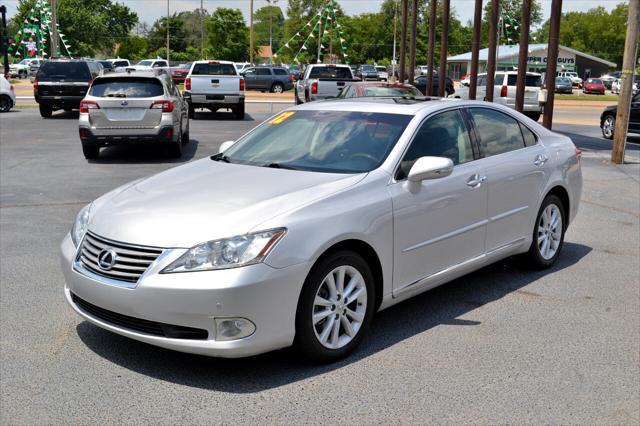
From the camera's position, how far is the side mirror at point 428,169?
4949 mm

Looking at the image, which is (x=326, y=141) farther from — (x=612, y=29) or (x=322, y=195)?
(x=612, y=29)

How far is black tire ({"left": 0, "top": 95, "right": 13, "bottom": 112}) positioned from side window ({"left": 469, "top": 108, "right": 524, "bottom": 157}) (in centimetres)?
2397

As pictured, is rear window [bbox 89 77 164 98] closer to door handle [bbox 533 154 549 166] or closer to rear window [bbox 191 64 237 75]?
door handle [bbox 533 154 549 166]

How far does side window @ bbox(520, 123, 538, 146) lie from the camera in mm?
6539

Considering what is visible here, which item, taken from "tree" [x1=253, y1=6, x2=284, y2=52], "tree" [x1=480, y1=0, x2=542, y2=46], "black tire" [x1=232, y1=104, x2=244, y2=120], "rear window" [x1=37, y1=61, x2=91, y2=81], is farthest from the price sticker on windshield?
"tree" [x1=253, y1=6, x2=284, y2=52]

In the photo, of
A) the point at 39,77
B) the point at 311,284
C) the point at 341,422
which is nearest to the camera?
the point at 341,422

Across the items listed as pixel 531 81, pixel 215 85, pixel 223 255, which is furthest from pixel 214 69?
pixel 223 255

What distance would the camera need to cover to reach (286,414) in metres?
3.92

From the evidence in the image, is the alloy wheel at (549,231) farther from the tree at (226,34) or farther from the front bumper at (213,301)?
the tree at (226,34)

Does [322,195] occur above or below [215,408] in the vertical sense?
above

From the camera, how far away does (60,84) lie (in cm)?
2458

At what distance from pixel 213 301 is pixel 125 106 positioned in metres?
10.6

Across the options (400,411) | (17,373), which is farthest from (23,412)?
(400,411)

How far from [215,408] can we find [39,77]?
2275 centimetres
